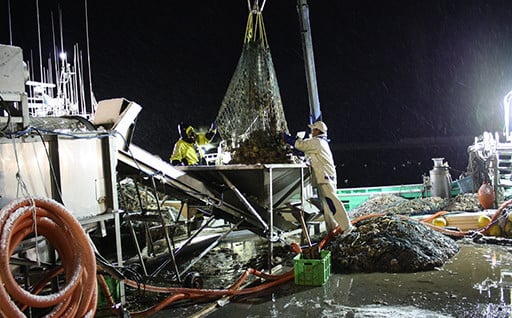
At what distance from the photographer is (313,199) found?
30.7 feet

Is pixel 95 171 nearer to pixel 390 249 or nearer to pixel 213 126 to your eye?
pixel 213 126

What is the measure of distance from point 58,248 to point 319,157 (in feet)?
16.2

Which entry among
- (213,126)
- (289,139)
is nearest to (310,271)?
(289,139)

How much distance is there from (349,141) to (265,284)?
8682 centimetres

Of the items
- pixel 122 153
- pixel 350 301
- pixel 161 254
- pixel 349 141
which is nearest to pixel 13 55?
pixel 122 153

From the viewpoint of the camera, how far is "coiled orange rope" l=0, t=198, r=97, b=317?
142 inches

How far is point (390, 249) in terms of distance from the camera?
7.23m

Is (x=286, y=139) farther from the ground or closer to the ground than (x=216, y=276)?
farther from the ground

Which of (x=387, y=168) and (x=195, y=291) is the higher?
(x=195, y=291)

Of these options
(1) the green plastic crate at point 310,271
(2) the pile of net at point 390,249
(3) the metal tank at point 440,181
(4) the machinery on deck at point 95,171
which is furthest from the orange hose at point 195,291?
(3) the metal tank at point 440,181

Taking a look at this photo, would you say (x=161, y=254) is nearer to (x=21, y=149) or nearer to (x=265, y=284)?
(x=265, y=284)

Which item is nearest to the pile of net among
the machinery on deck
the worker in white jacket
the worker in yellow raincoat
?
the worker in white jacket

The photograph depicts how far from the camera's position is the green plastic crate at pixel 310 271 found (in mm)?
6504

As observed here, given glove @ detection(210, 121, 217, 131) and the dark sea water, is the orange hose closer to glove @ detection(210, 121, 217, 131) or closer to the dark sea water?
glove @ detection(210, 121, 217, 131)
